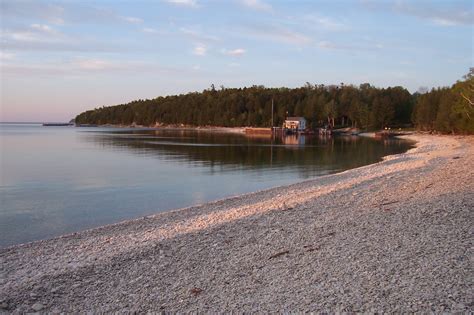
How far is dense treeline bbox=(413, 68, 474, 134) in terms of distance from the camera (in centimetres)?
6519

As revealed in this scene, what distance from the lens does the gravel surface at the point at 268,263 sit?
265 inches

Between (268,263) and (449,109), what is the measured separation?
82431mm

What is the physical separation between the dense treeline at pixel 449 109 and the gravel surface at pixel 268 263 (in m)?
52.6

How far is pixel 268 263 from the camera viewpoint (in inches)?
340

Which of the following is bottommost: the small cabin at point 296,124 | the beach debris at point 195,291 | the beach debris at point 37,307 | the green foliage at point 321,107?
the beach debris at point 37,307

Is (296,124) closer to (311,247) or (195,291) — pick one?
(311,247)

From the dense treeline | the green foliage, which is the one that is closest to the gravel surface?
the dense treeline

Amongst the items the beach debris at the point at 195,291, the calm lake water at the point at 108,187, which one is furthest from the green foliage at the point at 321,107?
the beach debris at the point at 195,291

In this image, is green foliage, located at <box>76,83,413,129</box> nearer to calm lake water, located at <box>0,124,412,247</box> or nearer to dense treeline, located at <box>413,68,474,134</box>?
dense treeline, located at <box>413,68,474,134</box>

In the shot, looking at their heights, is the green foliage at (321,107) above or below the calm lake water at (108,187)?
above

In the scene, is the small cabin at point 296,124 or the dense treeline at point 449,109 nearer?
the dense treeline at point 449,109

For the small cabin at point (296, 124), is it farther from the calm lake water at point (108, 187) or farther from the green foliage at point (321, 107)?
the calm lake water at point (108, 187)

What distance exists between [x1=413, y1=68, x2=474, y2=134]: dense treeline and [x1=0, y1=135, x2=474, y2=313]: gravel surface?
52.6 meters

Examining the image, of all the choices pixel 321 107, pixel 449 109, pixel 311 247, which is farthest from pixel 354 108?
pixel 311 247
